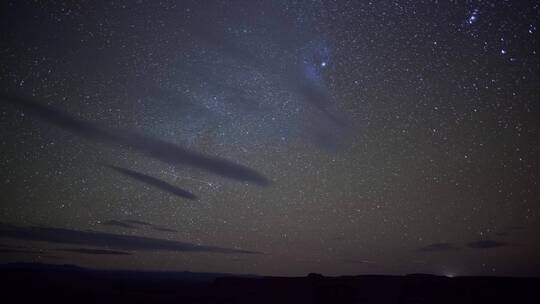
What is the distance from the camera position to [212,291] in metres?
48.0

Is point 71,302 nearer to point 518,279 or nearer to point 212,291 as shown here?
point 212,291

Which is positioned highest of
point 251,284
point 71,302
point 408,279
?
point 408,279

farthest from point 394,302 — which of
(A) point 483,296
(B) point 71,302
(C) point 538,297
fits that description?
(B) point 71,302

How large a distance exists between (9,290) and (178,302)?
28.3 meters

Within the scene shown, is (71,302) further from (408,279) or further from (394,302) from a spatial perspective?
(408,279)

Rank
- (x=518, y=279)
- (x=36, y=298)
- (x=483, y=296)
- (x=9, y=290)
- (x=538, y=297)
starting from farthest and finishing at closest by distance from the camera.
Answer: (x=9, y=290) → (x=36, y=298) → (x=518, y=279) → (x=483, y=296) → (x=538, y=297)

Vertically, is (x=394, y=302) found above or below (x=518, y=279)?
below

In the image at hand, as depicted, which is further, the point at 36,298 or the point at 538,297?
the point at 36,298

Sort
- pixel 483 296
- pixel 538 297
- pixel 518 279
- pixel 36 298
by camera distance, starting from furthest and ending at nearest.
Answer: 1. pixel 36 298
2. pixel 518 279
3. pixel 483 296
4. pixel 538 297

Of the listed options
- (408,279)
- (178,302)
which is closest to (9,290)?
(178,302)

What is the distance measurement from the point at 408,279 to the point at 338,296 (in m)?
19.6

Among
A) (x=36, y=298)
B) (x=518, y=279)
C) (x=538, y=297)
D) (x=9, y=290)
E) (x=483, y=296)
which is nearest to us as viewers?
(x=538, y=297)

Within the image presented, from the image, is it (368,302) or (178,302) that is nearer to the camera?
(368,302)

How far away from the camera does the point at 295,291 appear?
39.4 metres
